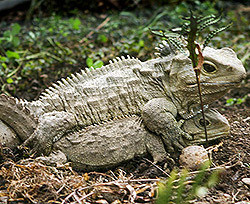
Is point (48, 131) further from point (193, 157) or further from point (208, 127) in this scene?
point (208, 127)

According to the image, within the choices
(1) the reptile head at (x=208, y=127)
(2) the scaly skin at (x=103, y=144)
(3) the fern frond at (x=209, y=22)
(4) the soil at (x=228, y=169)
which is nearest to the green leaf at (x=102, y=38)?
(4) the soil at (x=228, y=169)

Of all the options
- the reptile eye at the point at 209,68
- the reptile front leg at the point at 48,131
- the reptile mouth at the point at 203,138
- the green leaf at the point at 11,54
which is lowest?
the reptile mouth at the point at 203,138

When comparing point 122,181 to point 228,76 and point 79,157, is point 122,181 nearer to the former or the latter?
point 79,157

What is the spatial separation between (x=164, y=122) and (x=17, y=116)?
5.29ft

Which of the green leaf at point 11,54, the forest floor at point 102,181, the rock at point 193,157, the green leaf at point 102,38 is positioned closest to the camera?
the forest floor at point 102,181

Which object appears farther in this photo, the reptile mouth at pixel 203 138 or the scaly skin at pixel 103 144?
the reptile mouth at pixel 203 138

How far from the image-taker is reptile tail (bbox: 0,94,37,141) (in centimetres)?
359

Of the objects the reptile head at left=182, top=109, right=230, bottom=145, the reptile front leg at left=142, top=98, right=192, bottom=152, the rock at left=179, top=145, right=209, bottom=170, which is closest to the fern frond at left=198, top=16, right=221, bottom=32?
the reptile front leg at left=142, top=98, right=192, bottom=152

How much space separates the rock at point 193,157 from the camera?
3379 mm

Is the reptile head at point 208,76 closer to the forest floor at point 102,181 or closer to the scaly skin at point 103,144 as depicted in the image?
the scaly skin at point 103,144

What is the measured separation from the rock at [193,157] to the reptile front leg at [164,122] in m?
0.22

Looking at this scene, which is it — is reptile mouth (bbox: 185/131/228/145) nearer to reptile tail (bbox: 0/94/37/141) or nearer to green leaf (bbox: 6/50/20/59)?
reptile tail (bbox: 0/94/37/141)

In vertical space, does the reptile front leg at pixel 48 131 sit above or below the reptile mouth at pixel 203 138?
above

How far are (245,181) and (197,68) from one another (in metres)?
1.33
